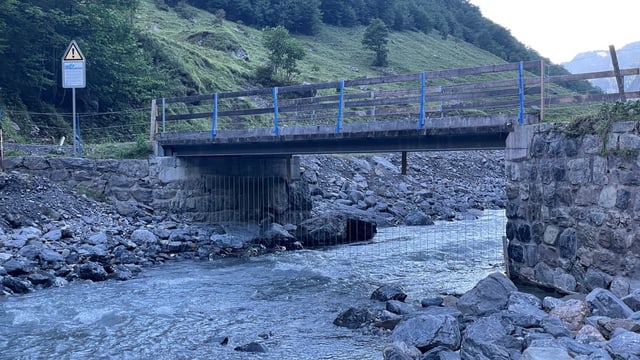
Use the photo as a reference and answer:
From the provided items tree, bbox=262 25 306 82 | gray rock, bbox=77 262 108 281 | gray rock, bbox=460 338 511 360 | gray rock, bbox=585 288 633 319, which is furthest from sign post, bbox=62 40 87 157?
tree, bbox=262 25 306 82

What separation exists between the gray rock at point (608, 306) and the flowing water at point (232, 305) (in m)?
3.15

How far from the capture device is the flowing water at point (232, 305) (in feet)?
33.2

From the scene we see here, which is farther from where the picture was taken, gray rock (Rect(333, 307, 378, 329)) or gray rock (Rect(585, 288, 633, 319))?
gray rock (Rect(333, 307, 378, 329))

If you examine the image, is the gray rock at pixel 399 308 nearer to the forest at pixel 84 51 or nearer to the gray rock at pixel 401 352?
the gray rock at pixel 401 352

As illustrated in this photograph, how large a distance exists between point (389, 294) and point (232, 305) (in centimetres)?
322

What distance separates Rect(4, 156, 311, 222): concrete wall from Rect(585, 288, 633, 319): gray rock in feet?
48.1

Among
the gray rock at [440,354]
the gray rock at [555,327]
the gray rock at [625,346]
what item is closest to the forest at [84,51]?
the gray rock at [440,354]

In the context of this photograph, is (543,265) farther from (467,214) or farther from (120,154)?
(467,214)

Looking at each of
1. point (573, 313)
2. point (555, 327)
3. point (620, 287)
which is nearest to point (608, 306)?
point (573, 313)

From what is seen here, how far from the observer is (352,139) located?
17.0 m

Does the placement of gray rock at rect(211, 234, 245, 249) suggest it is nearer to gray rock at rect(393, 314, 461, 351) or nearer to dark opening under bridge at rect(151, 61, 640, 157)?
dark opening under bridge at rect(151, 61, 640, 157)

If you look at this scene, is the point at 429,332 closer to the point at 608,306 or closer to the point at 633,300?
the point at 608,306

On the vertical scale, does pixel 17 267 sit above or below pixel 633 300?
below

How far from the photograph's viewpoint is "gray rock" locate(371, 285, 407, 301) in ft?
43.0
